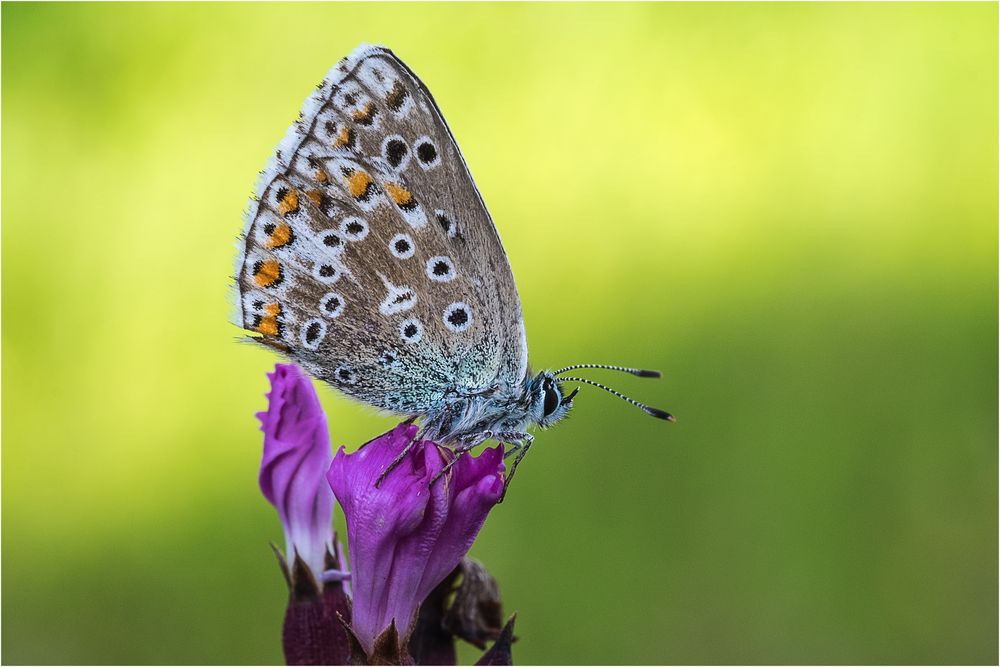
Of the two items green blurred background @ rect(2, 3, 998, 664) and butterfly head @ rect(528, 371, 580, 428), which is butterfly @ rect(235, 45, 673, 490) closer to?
butterfly head @ rect(528, 371, 580, 428)

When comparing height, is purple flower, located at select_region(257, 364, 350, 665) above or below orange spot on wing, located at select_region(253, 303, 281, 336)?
below

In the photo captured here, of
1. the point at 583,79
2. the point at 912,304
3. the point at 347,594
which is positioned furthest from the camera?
the point at 583,79

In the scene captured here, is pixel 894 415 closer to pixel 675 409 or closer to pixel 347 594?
pixel 675 409

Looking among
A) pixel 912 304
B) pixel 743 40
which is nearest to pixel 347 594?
pixel 912 304

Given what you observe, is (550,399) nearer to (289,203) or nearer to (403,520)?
(403,520)

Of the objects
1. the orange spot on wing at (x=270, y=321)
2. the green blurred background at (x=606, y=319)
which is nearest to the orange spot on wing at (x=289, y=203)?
the orange spot on wing at (x=270, y=321)

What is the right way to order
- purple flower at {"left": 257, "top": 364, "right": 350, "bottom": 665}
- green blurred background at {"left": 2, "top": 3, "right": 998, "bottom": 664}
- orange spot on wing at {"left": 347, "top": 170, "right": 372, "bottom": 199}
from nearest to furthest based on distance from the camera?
purple flower at {"left": 257, "top": 364, "right": 350, "bottom": 665}, orange spot on wing at {"left": 347, "top": 170, "right": 372, "bottom": 199}, green blurred background at {"left": 2, "top": 3, "right": 998, "bottom": 664}

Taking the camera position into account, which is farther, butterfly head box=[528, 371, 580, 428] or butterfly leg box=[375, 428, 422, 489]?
butterfly head box=[528, 371, 580, 428]

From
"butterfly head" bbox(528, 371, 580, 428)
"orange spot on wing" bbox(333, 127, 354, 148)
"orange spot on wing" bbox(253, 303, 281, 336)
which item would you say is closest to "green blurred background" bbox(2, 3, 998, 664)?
"butterfly head" bbox(528, 371, 580, 428)
